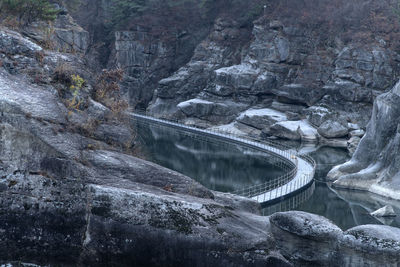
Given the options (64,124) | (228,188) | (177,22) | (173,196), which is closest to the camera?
(173,196)

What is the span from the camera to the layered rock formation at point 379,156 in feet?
117

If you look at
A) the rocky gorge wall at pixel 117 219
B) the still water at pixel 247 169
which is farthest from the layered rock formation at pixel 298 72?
the rocky gorge wall at pixel 117 219

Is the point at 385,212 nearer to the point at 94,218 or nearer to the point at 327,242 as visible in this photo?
the point at 327,242

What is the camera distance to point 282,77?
6694cm

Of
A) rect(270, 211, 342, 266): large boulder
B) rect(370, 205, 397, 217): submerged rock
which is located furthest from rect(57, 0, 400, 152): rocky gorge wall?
rect(270, 211, 342, 266): large boulder

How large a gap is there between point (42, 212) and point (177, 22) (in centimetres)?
7897

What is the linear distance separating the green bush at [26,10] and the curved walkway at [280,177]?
18016 mm

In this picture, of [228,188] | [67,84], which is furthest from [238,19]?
[67,84]

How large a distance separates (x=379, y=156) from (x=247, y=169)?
1245 centimetres

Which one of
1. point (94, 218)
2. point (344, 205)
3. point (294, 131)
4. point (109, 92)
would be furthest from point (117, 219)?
point (294, 131)

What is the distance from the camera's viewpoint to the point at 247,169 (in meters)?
44.7

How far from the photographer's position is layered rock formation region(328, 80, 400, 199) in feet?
117

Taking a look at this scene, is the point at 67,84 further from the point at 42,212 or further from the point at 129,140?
the point at 42,212

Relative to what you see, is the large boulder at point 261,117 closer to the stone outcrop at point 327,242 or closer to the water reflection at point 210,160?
the water reflection at point 210,160
